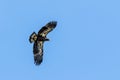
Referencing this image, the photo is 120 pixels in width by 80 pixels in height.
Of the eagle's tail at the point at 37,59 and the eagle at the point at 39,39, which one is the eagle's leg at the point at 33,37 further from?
the eagle's tail at the point at 37,59

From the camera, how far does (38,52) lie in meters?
54.1

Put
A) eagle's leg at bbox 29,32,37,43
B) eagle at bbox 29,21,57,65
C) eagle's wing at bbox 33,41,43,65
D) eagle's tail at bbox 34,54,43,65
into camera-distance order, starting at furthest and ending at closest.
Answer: eagle's tail at bbox 34,54,43,65 < eagle's wing at bbox 33,41,43,65 < eagle at bbox 29,21,57,65 < eagle's leg at bbox 29,32,37,43

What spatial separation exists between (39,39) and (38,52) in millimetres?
1123

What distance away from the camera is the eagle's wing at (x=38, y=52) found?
54.1m

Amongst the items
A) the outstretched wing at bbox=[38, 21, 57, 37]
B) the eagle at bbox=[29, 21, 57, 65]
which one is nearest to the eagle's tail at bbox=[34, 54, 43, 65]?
the eagle at bbox=[29, 21, 57, 65]

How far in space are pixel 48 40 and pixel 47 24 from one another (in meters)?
1.20

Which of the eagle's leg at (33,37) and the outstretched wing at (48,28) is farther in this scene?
the outstretched wing at (48,28)

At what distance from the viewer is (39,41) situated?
5403cm

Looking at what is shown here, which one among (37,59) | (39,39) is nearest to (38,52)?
(37,59)

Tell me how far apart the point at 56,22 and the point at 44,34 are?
1251 mm

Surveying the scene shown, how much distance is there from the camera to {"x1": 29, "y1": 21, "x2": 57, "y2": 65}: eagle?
173 feet

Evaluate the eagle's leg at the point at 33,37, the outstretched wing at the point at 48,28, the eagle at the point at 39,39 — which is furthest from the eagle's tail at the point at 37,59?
the outstretched wing at the point at 48,28

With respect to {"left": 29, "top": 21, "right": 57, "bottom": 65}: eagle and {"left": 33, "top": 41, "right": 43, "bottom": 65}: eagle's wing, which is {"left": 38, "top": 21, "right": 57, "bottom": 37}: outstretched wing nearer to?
{"left": 29, "top": 21, "right": 57, "bottom": 65}: eagle

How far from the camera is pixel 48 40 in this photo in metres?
53.7
